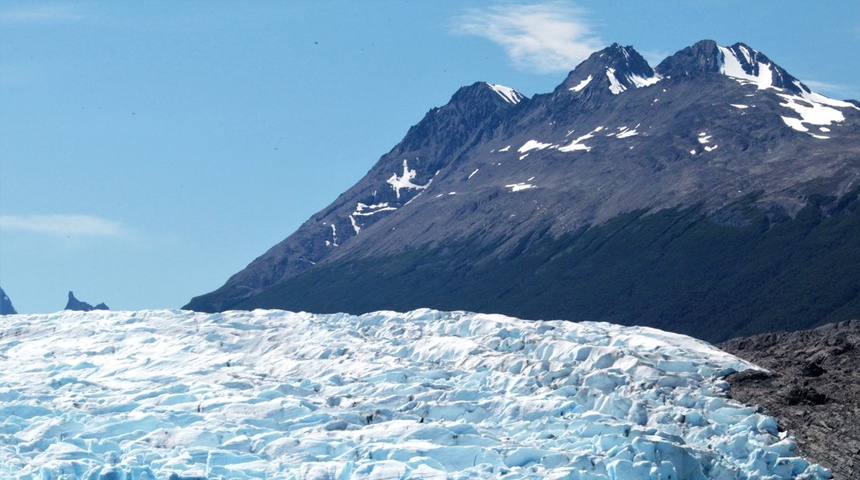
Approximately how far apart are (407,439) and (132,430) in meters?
14.7

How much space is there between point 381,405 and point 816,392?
24.8 meters

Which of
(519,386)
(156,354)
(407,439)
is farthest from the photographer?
(156,354)

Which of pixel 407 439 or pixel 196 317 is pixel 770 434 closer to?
pixel 407 439

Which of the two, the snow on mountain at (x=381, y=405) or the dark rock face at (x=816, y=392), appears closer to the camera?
the snow on mountain at (x=381, y=405)

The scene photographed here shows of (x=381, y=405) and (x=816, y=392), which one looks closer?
(x=381, y=405)

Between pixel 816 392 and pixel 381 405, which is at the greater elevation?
pixel 381 405

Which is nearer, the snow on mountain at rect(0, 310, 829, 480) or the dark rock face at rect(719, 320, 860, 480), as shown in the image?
the snow on mountain at rect(0, 310, 829, 480)

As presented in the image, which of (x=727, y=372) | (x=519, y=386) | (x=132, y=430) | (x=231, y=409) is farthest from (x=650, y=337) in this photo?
(x=132, y=430)

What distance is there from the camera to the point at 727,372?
247 ft

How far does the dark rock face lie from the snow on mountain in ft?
4.98

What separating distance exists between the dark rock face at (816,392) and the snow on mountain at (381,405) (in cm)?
152

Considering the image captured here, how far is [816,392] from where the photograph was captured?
234 feet

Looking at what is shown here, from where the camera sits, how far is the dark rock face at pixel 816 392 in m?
64.1

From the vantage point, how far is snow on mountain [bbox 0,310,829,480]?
61500mm
